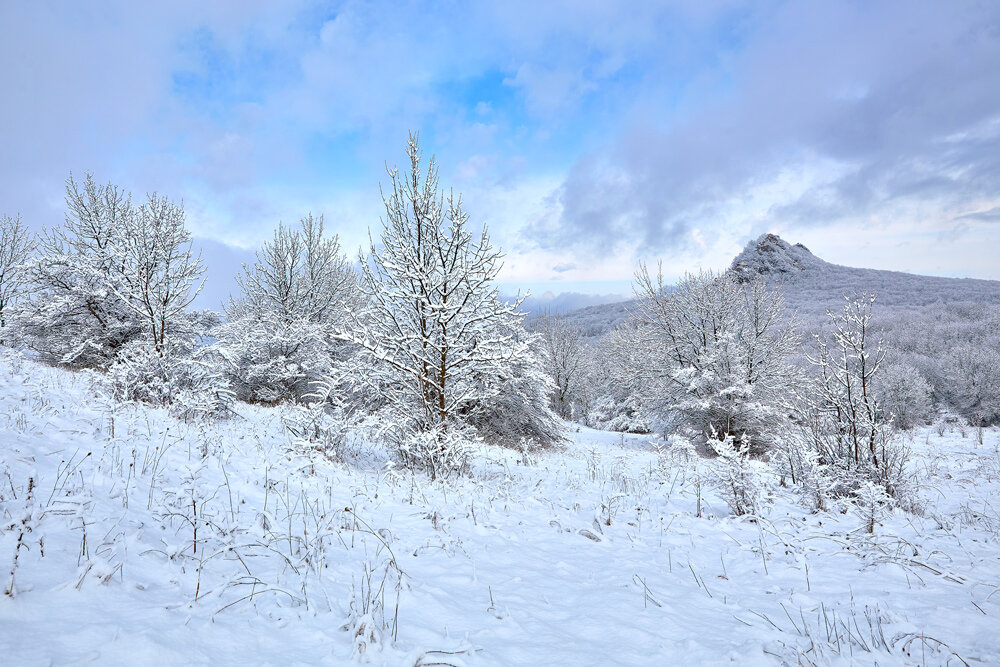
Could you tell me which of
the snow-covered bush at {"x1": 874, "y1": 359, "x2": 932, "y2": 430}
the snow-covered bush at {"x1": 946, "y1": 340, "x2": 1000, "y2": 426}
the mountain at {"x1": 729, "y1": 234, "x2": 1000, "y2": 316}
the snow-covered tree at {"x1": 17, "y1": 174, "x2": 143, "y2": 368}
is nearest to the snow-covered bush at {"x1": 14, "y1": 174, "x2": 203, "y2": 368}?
the snow-covered tree at {"x1": 17, "y1": 174, "x2": 143, "y2": 368}

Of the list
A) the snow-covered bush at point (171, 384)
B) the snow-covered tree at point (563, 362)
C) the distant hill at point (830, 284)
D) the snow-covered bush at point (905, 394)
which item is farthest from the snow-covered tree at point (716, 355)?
the distant hill at point (830, 284)

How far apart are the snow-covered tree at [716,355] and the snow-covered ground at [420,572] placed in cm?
1022

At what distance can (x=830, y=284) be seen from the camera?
68438mm

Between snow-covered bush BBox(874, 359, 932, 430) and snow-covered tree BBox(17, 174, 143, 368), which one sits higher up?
snow-covered tree BBox(17, 174, 143, 368)

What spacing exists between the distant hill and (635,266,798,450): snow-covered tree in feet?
113

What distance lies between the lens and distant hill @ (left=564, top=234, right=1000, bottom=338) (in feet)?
180

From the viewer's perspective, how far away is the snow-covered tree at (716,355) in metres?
15.3

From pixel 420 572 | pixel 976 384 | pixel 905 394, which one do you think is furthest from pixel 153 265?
pixel 976 384

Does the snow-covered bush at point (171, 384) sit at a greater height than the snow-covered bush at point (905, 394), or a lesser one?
greater

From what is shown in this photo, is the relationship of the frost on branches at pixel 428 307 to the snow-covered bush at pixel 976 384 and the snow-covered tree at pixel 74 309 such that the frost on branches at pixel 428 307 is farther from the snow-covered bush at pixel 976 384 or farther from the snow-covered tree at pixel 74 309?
the snow-covered bush at pixel 976 384

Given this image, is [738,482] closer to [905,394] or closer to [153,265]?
[153,265]

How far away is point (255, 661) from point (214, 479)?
3.27 meters

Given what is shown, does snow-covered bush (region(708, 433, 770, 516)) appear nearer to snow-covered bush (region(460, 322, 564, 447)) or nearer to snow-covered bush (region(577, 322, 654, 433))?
snow-covered bush (region(460, 322, 564, 447))

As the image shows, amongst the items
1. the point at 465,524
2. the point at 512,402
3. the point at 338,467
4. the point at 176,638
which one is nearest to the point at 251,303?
the point at 512,402
